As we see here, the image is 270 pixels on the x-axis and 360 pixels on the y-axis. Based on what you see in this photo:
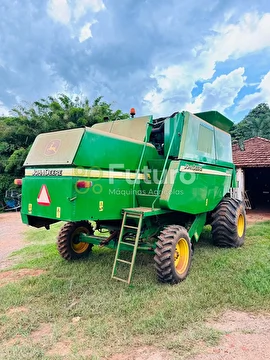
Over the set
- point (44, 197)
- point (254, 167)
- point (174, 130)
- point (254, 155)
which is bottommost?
point (44, 197)

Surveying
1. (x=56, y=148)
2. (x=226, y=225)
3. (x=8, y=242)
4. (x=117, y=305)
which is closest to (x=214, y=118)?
(x=226, y=225)

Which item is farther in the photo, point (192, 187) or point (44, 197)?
point (192, 187)

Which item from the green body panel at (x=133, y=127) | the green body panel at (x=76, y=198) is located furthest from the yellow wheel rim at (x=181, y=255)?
the green body panel at (x=133, y=127)

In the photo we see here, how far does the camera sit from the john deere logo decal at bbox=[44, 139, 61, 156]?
3.91 meters

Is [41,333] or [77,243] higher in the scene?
[77,243]

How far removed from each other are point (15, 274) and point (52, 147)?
272 cm

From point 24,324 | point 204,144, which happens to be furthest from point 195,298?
point 204,144

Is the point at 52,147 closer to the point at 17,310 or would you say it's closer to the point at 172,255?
the point at 17,310

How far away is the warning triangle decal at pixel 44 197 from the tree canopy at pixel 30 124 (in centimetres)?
1564

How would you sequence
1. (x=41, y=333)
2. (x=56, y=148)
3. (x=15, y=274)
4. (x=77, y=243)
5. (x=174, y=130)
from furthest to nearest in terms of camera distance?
(x=77, y=243)
(x=15, y=274)
(x=174, y=130)
(x=56, y=148)
(x=41, y=333)

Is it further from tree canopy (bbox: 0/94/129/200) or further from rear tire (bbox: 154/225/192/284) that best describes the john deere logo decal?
tree canopy (bbox: 0/94/129/200)

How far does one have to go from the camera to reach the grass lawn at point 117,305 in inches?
109

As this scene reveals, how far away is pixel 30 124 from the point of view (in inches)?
775

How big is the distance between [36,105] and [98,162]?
19.1 meters
